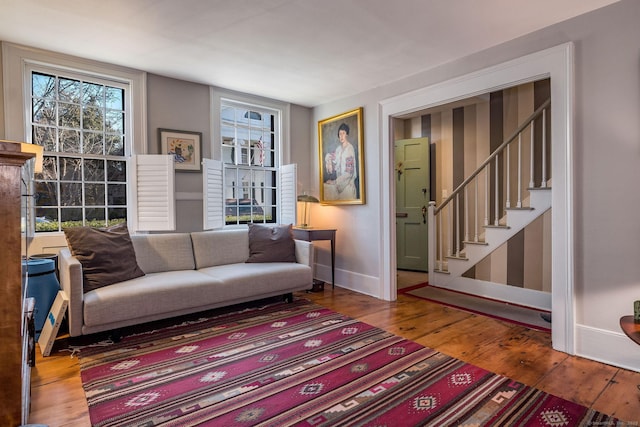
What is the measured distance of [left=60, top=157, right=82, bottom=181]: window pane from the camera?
3.30 metres

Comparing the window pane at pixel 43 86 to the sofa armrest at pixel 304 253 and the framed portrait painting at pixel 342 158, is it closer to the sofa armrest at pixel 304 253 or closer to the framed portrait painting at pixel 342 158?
the sofa armrest at pixel 304 253

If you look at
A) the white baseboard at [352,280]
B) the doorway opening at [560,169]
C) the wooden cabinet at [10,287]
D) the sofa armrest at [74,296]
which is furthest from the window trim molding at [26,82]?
the doorway opening at [560,169]

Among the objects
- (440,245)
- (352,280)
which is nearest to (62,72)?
(352,280)

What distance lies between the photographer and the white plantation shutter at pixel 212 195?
3873mm

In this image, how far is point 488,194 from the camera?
411cm

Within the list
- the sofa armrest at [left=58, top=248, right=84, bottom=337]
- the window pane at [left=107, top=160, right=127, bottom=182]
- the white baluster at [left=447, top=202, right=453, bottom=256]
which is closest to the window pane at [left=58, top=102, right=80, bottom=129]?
the window pane at [left=107, top=160, right=127, bottom=182]

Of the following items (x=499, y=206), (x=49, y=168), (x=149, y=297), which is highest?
(x=49, y=168)

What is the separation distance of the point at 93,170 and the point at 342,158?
9.06 feet

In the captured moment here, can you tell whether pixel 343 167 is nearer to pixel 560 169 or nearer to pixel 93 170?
pixel 560 169

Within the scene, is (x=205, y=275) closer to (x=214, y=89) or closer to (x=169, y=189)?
(x=169, y=189)

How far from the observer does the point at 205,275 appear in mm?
3268

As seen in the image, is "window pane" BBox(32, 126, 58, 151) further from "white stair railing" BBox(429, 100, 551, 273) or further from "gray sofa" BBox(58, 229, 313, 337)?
"white stair railing" BBox(429, 100, 551, 273)

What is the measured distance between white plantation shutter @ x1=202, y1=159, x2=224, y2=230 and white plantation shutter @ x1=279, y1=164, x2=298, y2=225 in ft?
2.78

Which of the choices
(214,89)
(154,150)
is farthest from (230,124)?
(154,150)
